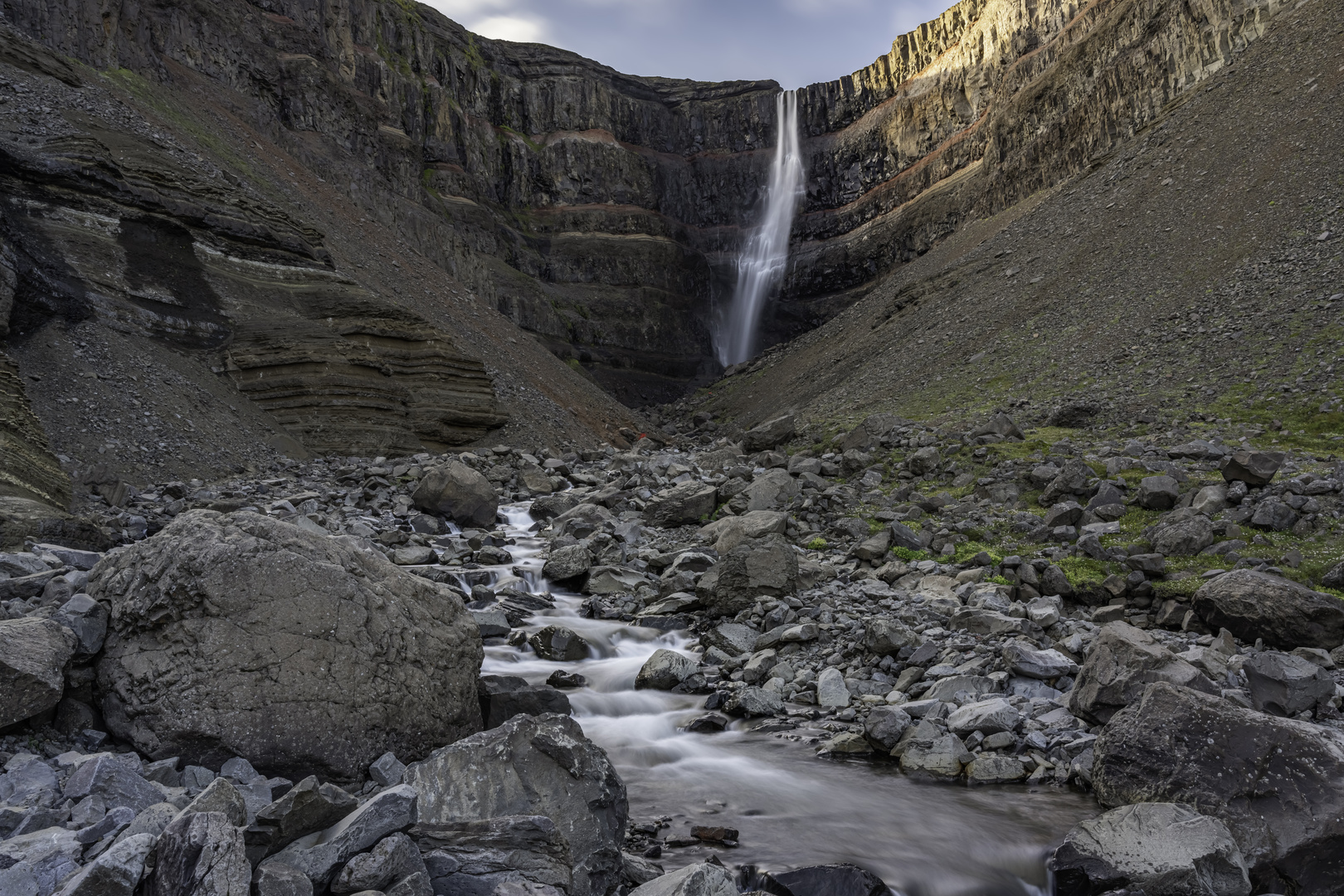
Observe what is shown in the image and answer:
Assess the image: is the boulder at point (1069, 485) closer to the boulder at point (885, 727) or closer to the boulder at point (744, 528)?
the boulder at point (744, 528)

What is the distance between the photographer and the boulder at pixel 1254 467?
12430 millimetres

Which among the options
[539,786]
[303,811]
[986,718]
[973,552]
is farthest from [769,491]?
[303,811]

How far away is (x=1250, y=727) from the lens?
5.54m

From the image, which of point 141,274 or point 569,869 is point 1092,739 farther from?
point 141,274

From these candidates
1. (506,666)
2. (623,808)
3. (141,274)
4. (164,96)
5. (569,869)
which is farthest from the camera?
(164,96)

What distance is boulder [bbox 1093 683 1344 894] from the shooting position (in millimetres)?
4953

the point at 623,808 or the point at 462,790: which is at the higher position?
the point at 462,790

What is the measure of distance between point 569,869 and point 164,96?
38667 millimetres

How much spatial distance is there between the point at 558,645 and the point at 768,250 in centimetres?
6926

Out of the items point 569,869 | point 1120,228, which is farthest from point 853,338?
point 569,869

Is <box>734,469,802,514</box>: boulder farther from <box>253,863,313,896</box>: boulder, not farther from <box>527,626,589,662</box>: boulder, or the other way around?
<box>253,863,313,896</box>: boulder

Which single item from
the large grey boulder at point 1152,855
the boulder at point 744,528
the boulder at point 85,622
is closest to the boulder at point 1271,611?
the large grey boulder at point 1152,855

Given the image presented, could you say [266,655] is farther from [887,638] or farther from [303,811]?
[887,638]

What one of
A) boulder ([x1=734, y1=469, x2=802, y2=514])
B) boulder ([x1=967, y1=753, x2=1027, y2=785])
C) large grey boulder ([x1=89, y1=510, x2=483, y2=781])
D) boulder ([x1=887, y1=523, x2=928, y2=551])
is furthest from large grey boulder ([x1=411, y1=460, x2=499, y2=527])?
boulder ([x1=967, y1=753, x2=1027, y2=785])
